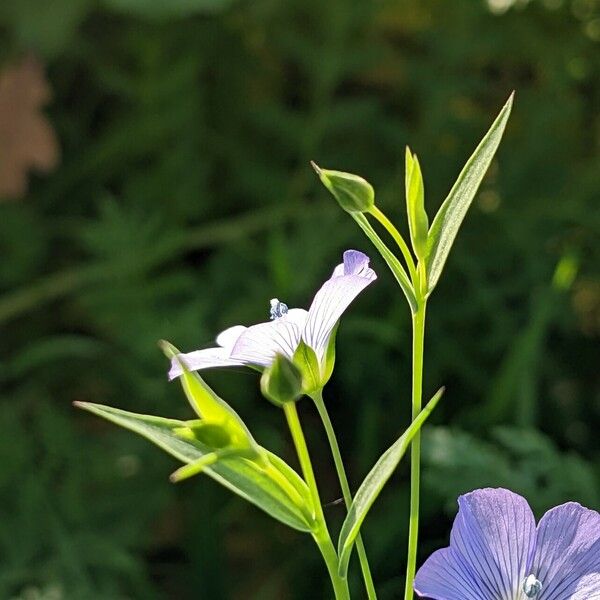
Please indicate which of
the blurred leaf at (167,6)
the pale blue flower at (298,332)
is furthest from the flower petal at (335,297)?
the blurred leaf at (167,6)

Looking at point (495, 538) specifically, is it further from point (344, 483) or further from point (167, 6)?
point (167, 6)

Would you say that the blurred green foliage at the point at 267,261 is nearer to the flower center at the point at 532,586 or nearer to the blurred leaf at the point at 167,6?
the blurred leaf at the point at 167,6

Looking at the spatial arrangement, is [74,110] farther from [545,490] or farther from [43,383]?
[545,490]

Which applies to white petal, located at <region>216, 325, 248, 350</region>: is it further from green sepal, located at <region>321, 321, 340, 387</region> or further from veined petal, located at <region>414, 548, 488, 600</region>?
veined petal, located at <region>414, 548, 488, 600</region>

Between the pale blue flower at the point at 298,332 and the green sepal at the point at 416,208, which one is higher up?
the green sepal at the point at 416,208

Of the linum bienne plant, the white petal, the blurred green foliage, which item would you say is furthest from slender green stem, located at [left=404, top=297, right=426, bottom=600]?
the blurred green foliage

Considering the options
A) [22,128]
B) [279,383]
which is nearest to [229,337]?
[279,383]
